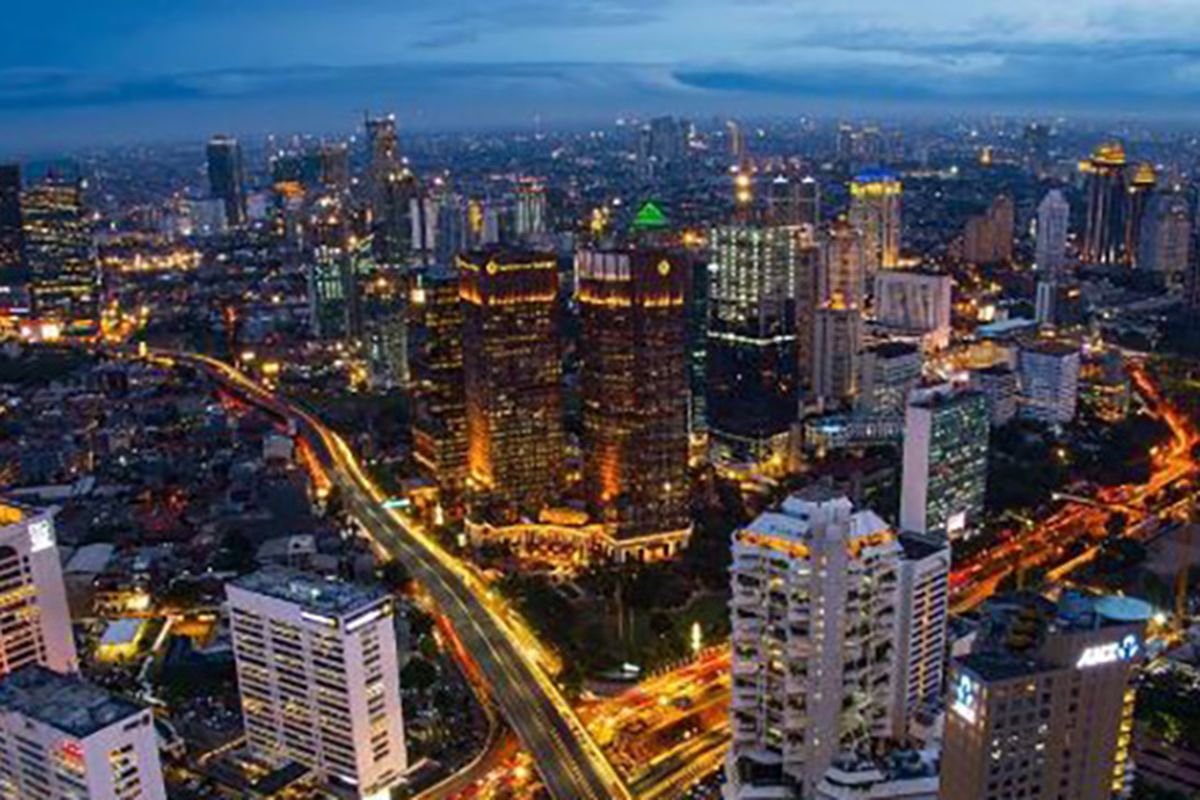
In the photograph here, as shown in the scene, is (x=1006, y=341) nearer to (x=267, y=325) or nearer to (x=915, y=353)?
(x=915, y=353)

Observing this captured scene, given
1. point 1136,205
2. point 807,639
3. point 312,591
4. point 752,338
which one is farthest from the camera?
point 1136,205

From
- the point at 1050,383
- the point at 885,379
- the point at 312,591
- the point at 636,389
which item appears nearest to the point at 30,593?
the point at 312,591

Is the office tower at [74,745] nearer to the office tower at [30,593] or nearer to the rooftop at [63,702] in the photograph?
the rooftop at [63,702]

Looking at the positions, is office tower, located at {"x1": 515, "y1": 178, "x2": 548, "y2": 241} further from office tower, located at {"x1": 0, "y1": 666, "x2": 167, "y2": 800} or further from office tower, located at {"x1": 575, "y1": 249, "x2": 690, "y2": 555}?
office tower, located at {"x1": 0, "y1": 666, "x2": 167, "y2": 800}

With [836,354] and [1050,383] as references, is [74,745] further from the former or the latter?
[1050,383]

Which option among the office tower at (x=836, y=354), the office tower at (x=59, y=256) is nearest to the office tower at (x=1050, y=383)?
the office tower at (x=836, y=354)

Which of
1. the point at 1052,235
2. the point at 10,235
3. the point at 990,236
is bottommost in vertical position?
the point at 990,236

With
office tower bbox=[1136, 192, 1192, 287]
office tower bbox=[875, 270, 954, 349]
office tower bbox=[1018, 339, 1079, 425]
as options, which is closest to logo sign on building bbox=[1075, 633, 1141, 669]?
office tower bbox=[1018, 339, 1079, 425]
